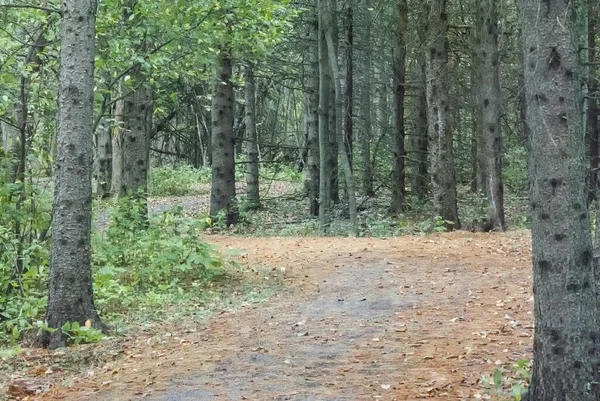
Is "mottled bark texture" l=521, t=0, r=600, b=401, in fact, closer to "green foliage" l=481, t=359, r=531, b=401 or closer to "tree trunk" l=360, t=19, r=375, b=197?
"green foliage" l=481, t=359, r=531, b=401

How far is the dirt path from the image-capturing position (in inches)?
229

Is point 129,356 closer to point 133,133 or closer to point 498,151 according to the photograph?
point 133,133

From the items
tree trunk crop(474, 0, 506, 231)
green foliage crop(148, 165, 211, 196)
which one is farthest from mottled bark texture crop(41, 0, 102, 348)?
green foliage crop(148, 165, 211, 196)

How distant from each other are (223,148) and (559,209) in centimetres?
1349

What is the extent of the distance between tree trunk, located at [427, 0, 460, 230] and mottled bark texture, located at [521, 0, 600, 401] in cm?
1013

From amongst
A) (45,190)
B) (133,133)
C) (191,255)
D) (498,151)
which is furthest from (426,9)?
(45,190)

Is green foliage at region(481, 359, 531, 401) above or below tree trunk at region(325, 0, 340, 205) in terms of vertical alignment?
below

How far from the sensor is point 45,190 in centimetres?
934

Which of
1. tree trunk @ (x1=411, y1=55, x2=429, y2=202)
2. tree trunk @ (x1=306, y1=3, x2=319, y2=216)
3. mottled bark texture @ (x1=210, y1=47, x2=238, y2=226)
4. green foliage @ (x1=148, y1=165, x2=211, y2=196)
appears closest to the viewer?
mottled bark texture @ (x1=210, y1=47, x2=238, y2=226)

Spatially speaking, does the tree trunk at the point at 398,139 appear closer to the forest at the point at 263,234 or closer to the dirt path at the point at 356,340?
the forest at the point at 263,234

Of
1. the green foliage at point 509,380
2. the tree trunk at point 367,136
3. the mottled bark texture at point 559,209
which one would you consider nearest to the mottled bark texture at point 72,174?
the green foliage at point 509,380

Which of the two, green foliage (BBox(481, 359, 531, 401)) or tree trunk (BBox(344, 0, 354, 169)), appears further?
tree trunk (BBox(344, 0, 354, 169))

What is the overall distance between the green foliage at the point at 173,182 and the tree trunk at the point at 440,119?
14323 millimetres

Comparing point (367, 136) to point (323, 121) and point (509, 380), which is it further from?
point (509, 380)
